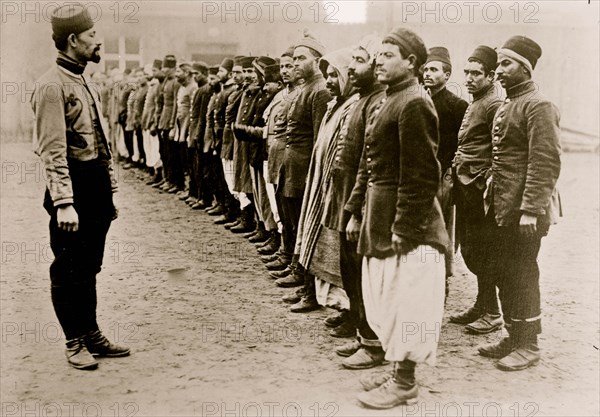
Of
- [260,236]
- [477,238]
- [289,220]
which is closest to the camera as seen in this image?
[477,238]

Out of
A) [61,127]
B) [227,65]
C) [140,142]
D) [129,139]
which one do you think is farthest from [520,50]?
[129,139]

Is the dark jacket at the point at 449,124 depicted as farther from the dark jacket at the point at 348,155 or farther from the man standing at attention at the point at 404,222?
the man standing at attention at the point at 404,222

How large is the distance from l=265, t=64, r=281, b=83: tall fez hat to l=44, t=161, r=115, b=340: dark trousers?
376 cm

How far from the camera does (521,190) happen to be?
174 inches

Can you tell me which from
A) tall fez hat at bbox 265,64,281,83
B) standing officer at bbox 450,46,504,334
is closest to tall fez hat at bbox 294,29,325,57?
standing officer at bbox 450,46,504,334

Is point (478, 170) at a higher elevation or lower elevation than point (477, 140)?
lower

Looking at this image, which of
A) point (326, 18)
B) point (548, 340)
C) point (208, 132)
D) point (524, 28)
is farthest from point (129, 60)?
point (548, 340)

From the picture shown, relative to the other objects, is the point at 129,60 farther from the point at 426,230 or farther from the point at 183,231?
the point at 426,230

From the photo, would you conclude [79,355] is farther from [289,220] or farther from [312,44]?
[312,44]

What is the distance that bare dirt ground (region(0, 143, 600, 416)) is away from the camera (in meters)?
3.88

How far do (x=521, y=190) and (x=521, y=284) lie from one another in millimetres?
611

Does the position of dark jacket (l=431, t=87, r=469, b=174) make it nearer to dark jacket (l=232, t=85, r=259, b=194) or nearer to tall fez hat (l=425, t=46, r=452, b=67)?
tall fez hat (l=425, t=46, r=452, b=67)

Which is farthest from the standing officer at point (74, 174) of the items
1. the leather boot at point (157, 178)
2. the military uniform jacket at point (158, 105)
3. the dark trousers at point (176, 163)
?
the leather boot at point (157, 178)

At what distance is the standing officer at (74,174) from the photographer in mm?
4023
